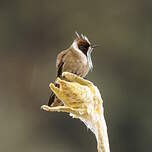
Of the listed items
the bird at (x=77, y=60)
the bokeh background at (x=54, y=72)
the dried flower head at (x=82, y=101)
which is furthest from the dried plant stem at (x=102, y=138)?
the bokeh background at (x=54, y=72)

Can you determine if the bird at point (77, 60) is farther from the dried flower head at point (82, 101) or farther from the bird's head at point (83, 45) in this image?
the dried flower head at point (82, 101)

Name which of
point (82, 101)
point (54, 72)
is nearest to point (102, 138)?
point (82, 101)

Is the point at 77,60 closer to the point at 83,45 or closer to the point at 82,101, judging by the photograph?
the point at 83,45

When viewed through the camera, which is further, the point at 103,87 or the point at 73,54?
the point at 103,87

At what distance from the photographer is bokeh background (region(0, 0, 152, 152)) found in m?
3.90

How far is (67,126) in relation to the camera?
12.9 feet

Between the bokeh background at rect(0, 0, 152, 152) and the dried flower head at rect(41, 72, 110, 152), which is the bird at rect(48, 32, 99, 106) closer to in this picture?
the dried flower head at rect(41, 72, 110, 152)

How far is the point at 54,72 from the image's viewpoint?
3.89m
